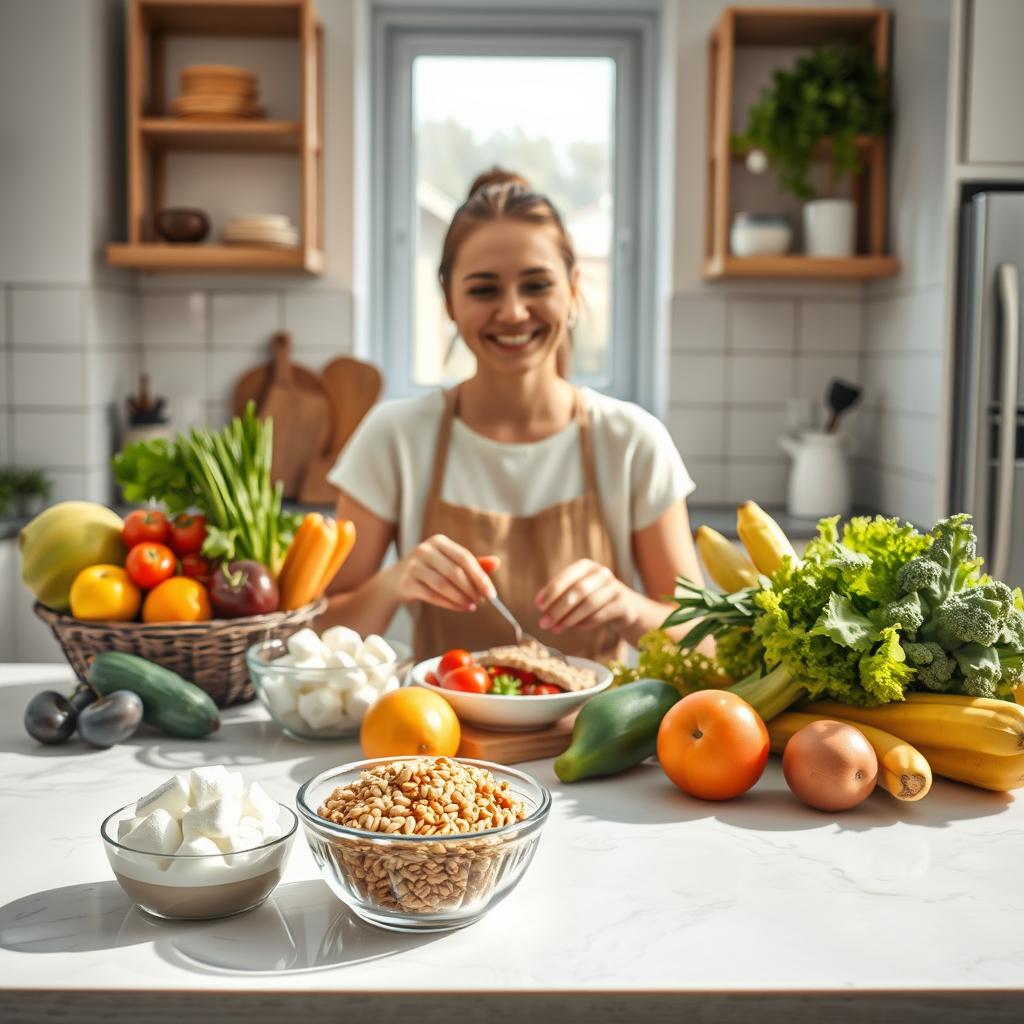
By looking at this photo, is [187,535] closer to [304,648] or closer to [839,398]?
[304,648]

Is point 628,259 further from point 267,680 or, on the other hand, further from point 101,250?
point 267,680

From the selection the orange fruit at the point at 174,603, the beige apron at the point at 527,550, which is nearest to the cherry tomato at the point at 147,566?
the orange fruit at the point at 174,603

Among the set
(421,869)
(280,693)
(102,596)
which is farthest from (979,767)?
(102,596)

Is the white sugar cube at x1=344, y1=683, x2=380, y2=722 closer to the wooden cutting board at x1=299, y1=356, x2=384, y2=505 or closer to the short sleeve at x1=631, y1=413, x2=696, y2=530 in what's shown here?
the short sleeve at x1=631, y1=413, x2=696, y2=530

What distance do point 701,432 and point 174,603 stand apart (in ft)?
7.78

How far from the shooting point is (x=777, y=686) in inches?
46.4

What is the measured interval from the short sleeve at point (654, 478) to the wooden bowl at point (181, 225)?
172cm

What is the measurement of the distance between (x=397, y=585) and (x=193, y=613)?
1.62ft

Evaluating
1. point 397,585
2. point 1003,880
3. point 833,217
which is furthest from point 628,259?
point 1003,880

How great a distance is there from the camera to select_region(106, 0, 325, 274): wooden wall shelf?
313cm

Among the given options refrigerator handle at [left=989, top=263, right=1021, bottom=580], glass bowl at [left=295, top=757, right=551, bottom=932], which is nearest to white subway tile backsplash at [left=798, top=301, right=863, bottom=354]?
refrigerator handle at [left=989, top=263, right=1021, bottom=580]

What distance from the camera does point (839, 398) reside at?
320 centimetres

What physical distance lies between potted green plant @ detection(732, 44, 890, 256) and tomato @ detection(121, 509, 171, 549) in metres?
2.26

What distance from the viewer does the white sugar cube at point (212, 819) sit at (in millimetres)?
849
